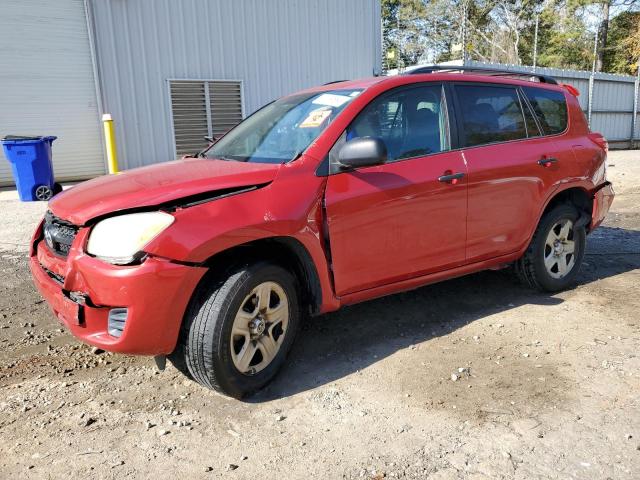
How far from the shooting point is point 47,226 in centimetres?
333

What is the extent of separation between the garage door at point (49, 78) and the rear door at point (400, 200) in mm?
9008

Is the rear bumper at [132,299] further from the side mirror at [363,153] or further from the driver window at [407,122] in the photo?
the driver window at [407,122]

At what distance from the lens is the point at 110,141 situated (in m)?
10.4

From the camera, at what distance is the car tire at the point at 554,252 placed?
178 inches

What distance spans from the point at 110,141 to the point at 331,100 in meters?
7.87

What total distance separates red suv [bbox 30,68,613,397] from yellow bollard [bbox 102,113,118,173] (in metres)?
6.89

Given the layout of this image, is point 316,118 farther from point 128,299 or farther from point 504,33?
point 504,33

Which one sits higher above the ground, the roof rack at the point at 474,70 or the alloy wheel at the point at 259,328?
the roof rack at the point at 474,70

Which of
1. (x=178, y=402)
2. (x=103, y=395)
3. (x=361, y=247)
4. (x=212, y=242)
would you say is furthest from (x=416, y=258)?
(x=103, y=395)

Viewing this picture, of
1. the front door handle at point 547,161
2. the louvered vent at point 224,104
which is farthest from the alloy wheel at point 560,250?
the louvered vent at point 224,104

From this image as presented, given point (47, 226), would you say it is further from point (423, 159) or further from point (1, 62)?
point (1, 62)

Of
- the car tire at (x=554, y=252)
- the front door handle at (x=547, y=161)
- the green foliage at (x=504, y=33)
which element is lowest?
the car tire at (x=554, y=252)

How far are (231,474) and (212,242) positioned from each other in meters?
1.10

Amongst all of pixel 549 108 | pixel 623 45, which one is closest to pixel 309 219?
pixel 549 108
